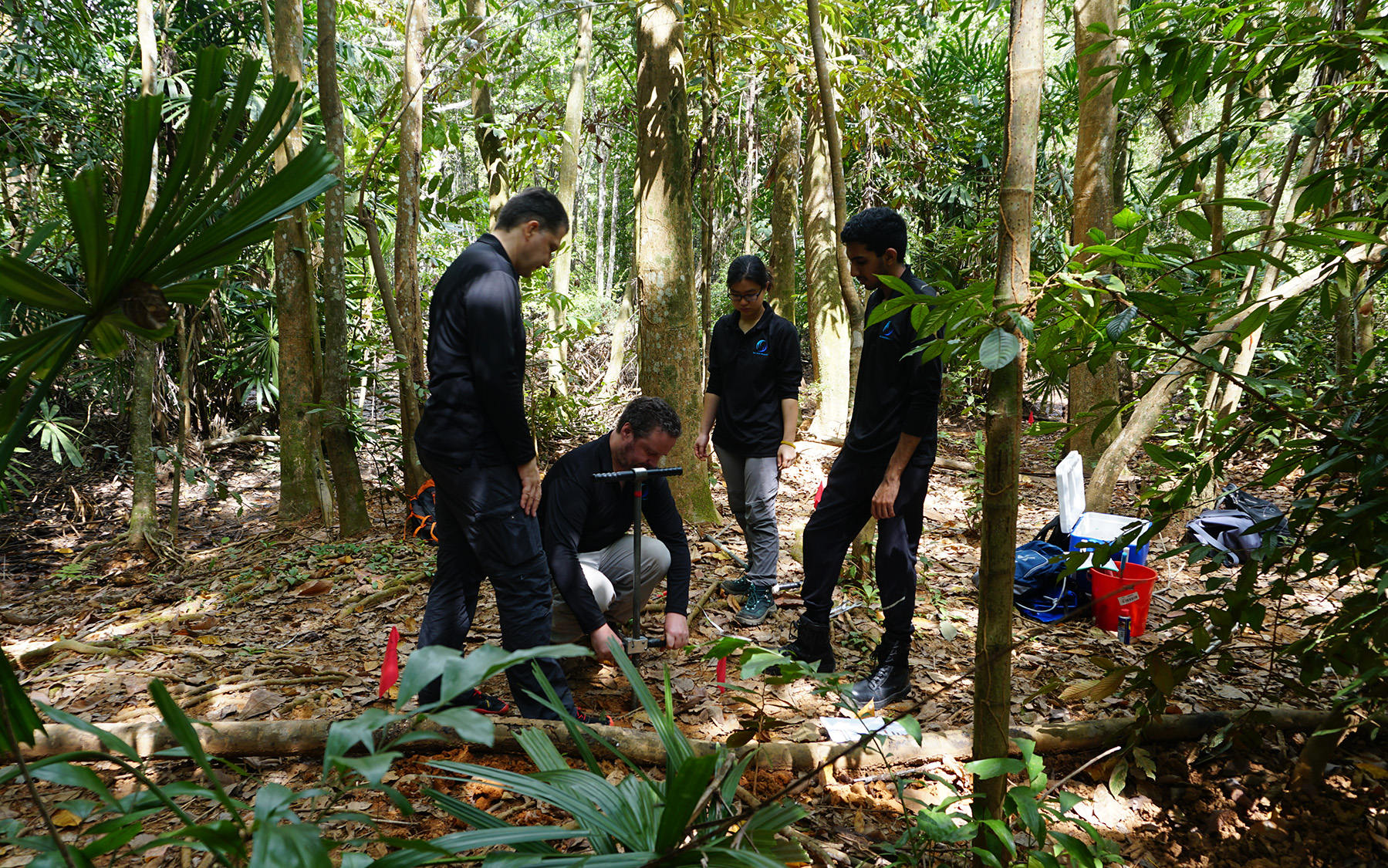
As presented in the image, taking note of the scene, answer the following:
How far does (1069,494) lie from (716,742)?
2899 mm

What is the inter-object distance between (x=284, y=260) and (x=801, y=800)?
5393 mm

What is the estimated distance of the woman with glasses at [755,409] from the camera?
4.21 meters

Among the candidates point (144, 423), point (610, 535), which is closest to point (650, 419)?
point (610, 535)

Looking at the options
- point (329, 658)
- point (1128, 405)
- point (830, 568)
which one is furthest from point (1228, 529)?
point (329, 658)

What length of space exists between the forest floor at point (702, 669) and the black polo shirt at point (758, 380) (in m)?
0.96

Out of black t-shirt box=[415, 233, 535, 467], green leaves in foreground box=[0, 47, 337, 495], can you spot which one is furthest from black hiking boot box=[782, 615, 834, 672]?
green leaves in foreground box=[0, 47, 337, 495]

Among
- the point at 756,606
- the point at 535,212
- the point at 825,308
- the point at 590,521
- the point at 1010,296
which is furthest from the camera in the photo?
the point at 825,308

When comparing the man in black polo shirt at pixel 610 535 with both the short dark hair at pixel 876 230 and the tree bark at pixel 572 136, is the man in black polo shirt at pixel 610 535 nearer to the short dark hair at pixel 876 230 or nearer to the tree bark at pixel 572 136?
the short dark hair at pixel 876 230

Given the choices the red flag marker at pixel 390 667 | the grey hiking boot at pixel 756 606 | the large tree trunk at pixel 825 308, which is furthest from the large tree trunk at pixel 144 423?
the large tree trunk at pixel 825 308

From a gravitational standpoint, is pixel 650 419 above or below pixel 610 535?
above

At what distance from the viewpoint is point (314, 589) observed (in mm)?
4633

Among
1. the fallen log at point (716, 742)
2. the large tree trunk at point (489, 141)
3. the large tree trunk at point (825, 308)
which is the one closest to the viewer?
the fallen log at point (716, 742)

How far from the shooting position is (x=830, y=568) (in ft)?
10.7

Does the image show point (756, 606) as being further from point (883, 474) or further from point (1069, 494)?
point (1069, 494)
